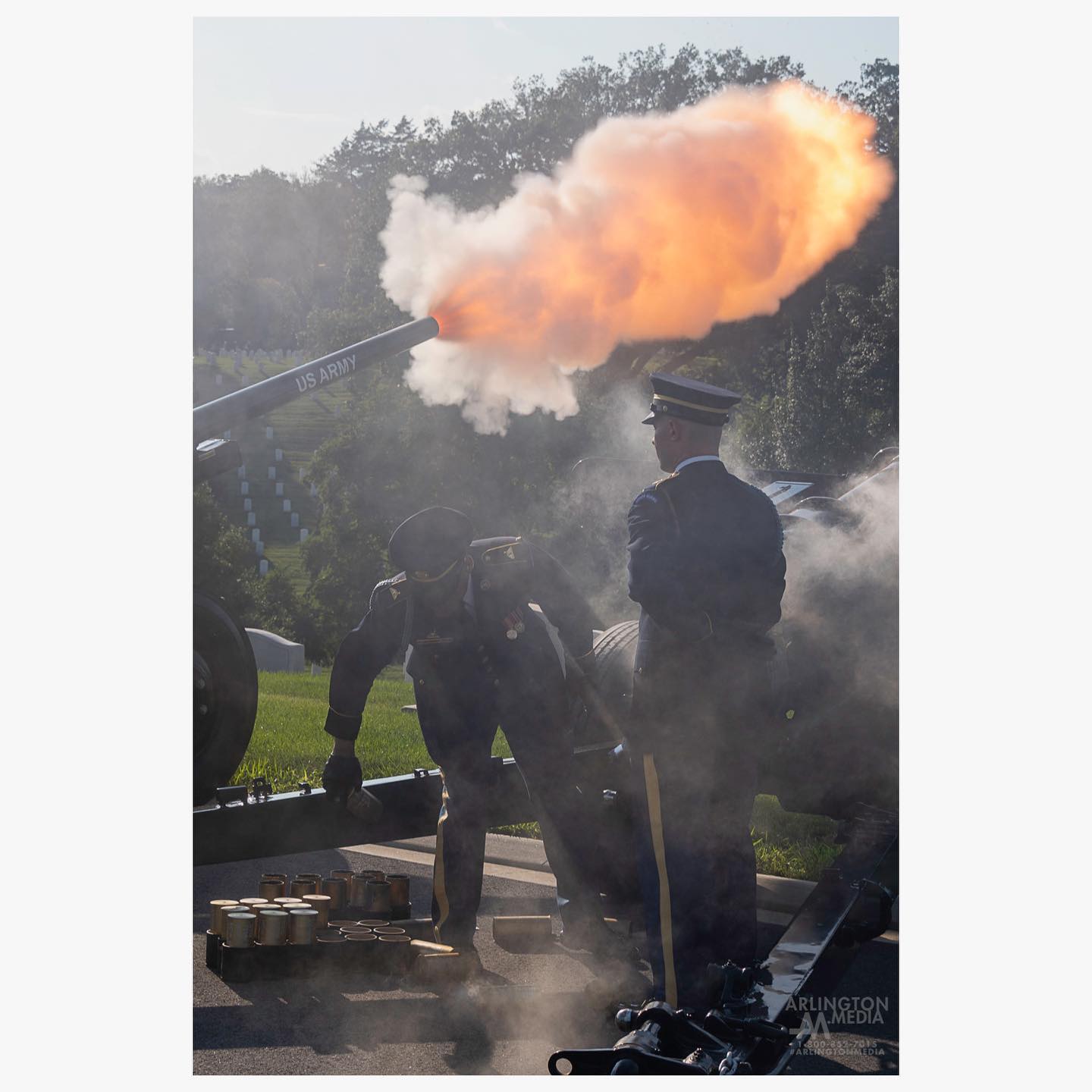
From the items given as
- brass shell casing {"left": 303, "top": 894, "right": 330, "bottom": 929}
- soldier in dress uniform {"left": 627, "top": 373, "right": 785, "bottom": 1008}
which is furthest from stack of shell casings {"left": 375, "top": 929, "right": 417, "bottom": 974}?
soldier in dress uniform {"left": 627, "top": 373, "right": 785, "bottom": 1008}

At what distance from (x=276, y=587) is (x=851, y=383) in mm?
4024

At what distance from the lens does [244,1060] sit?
437 centimetres

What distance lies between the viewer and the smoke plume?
17.1 feet

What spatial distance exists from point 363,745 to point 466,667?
0.83 metres

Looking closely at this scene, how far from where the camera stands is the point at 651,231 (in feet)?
17.2

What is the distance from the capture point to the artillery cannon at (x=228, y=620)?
488 centimetres

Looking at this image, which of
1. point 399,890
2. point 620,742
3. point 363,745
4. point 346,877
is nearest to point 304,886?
point 346,877

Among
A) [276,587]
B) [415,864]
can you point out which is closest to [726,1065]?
[415,864]

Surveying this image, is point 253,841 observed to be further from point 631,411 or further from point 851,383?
point 851,383

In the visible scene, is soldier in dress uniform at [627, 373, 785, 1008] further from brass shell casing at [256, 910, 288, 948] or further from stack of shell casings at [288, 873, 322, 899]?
stack of shell casings at [288, 873, 322, 899]

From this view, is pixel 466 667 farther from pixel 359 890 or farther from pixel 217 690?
pixel 359 890

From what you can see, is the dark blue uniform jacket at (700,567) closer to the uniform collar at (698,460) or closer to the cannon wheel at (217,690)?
the uniform collar at (698,460)

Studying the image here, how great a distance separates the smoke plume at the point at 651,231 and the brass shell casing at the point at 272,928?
222cm
